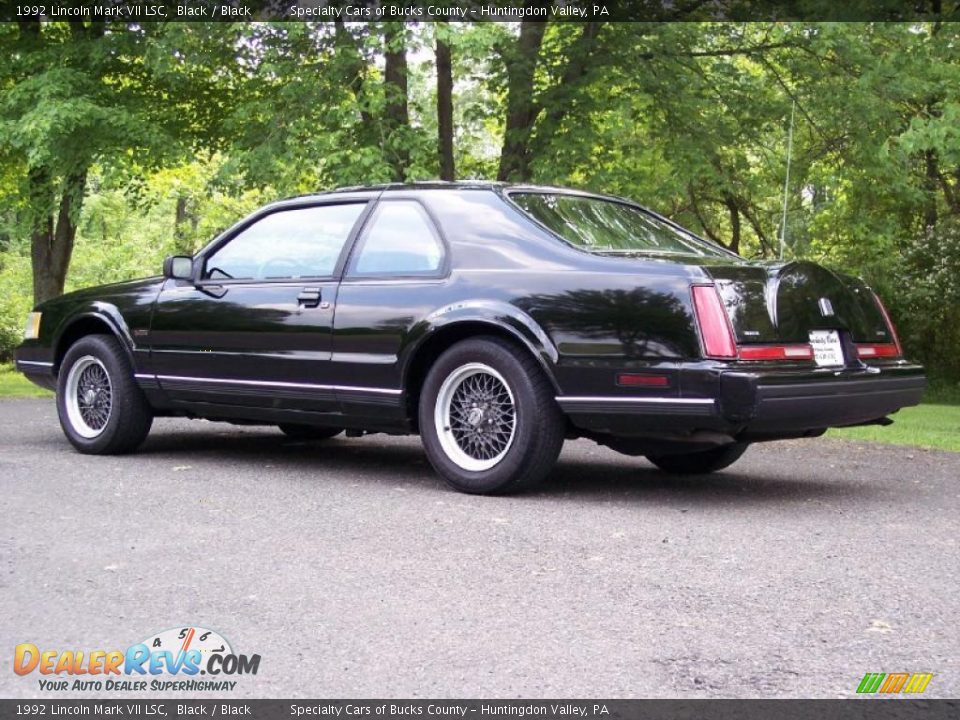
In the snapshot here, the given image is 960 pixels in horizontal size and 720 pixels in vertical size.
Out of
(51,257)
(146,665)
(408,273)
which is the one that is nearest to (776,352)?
(408,273)

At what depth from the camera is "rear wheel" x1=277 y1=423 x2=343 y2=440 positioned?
8992 mm

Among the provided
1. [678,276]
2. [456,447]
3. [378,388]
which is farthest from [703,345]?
[378,388]

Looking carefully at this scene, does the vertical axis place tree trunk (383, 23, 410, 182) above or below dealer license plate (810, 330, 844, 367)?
above

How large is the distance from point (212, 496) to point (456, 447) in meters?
1.29

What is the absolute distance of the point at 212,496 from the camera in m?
6.34

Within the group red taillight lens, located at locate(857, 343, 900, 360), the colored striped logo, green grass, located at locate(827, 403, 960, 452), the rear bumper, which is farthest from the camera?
green grass, located at locate(827, 403, 960, 452)

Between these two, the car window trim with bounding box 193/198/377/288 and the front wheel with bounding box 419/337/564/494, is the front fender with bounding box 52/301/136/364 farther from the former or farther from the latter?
the front wheel with bounding box 419/337/564/494

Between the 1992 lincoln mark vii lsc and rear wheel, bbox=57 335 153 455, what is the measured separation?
0.01 metres

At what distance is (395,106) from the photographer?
16734mm

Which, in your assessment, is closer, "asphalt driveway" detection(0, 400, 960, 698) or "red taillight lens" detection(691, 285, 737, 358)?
"asphalt driveway" detection(0, 400, 960, 698)

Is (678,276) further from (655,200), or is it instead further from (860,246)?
(860,246)

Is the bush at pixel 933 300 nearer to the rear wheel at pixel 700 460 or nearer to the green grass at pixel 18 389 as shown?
the green grass at pixel 18 389

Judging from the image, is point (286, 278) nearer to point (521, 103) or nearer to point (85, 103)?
point (85, 103)

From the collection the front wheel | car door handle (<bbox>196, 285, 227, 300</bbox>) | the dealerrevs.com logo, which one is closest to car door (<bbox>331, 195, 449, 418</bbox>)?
the front wheel
